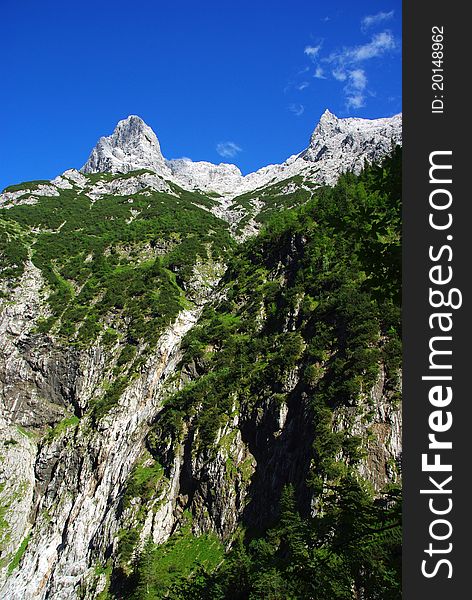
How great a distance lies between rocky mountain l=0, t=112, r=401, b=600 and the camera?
666cm

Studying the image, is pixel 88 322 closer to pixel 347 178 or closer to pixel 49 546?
pixel 49 546

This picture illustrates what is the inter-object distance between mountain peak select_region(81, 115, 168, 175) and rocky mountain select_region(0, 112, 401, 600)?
9363 centimetres

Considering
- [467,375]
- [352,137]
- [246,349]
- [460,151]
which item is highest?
[352,137]

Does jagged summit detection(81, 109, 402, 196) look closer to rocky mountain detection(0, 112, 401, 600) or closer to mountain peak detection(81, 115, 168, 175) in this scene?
mountain peak detection(81, 115, 168, 175)

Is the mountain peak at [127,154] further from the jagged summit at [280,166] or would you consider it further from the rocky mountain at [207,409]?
the rocky mountain at [207,409]

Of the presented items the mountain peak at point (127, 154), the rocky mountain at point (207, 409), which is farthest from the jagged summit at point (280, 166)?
the rocky mountain at point (207, 409)

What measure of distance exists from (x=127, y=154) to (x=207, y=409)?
173928 mm

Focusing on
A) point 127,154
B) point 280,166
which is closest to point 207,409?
point 127,154

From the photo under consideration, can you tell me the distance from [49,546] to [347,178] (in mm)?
69420

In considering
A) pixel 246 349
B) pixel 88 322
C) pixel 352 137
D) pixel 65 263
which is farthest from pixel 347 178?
pixel 352 137

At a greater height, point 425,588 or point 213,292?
point 213,292

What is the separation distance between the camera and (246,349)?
46844mm

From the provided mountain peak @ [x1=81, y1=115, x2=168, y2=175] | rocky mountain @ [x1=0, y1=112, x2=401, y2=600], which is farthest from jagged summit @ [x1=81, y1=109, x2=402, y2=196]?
rocky mountain @ [x1=0, y1=112, x2=401, y2=600]

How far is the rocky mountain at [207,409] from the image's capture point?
6660mm
